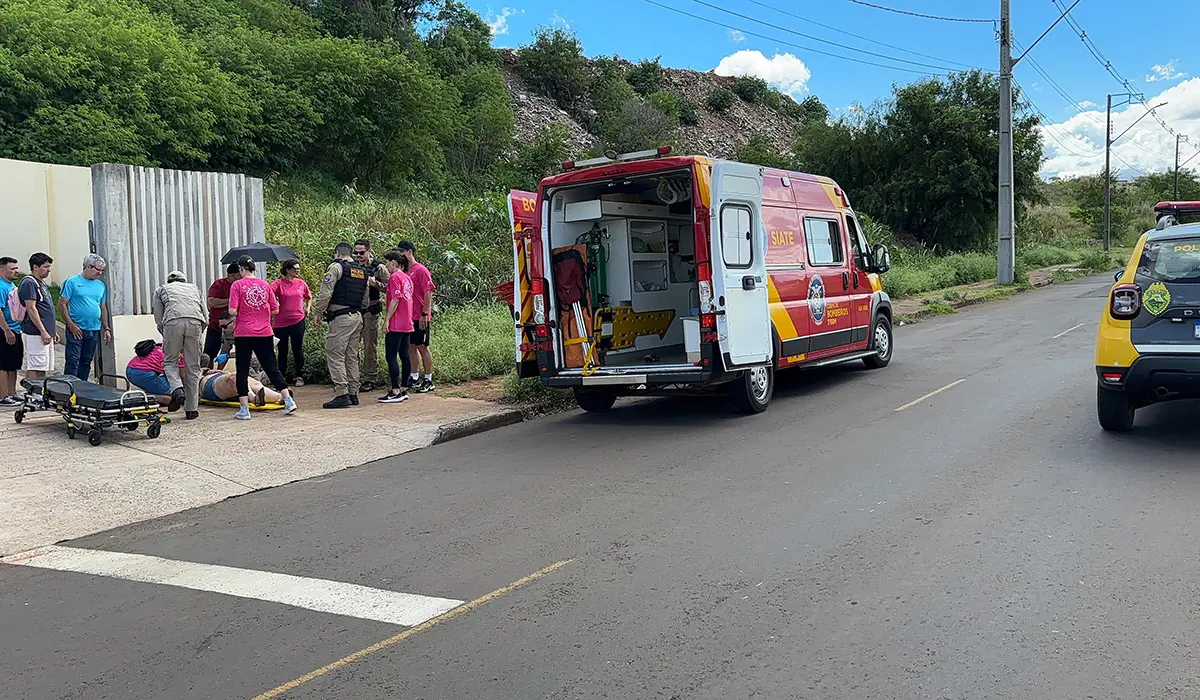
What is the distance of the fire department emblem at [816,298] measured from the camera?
10906 mm

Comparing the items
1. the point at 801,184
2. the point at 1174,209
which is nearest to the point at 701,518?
the point at 801,184

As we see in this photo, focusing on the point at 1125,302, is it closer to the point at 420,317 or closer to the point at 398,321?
the point at 398,321

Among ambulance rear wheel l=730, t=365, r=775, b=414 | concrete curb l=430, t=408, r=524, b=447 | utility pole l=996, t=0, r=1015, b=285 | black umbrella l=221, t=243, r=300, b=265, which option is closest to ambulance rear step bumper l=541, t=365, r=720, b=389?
ambulance rear wheel l=730, t=365, r=775, b=414

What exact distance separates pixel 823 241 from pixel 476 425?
16.0ft

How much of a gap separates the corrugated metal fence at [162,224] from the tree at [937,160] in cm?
3106

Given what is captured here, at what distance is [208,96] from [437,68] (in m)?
22.8

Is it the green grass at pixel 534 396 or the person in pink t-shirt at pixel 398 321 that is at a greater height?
the person in pink t-shirt at pixel 398 321

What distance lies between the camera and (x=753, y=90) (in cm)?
8756

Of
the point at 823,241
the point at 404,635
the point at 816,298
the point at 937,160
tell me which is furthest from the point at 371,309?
the point at 937,160

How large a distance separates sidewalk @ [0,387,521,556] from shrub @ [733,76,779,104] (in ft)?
267

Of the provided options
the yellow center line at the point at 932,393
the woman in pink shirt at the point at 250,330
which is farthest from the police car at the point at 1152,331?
the woman in pink shirt at the point at 250,330

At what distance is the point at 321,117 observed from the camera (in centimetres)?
3394

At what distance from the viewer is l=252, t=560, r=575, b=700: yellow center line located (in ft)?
12.6

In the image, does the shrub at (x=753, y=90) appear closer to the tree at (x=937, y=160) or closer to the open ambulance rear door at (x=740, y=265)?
the tree at (x=937, y=160)
